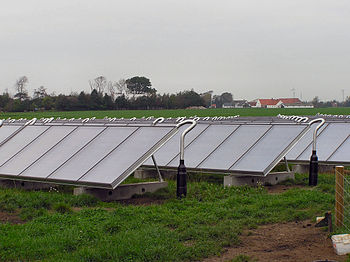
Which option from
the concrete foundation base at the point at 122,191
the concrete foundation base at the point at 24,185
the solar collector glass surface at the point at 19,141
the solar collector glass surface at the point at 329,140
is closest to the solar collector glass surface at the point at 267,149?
the concrete foundation base at the point at 122,191

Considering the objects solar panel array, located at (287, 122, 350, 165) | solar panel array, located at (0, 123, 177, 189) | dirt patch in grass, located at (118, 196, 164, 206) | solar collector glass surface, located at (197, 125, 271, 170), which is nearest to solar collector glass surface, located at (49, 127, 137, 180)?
solar panel array, located at (0, 123, 177, 189)

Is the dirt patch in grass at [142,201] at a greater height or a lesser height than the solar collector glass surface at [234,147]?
lesser

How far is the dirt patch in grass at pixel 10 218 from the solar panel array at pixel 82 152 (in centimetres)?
149

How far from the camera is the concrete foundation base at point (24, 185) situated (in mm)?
11289

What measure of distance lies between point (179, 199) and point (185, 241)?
271 cm

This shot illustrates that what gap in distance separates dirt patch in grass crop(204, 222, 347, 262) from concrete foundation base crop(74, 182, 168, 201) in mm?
3325

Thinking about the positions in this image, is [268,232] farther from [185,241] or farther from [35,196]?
[35,196]

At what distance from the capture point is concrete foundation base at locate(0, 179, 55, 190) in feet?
37.0

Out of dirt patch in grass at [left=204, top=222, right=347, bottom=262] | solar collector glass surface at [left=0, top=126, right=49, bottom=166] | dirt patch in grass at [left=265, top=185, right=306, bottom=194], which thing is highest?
solar collector glass surface at [left=0, top=126, right=49, bottom=166]

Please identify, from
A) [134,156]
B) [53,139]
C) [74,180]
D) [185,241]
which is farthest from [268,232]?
[53,139]

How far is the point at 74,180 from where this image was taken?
9.80m

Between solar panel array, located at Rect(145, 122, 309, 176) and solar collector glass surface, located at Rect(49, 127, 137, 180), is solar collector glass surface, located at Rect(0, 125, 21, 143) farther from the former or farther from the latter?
solar panel array, located at Rect(145, 122, 309, 176)

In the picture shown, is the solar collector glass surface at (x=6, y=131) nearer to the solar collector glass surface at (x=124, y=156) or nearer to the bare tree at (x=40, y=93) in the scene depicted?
the solar collector glass surface at (x=124, y=156)

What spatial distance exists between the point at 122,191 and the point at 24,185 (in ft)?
8.43
